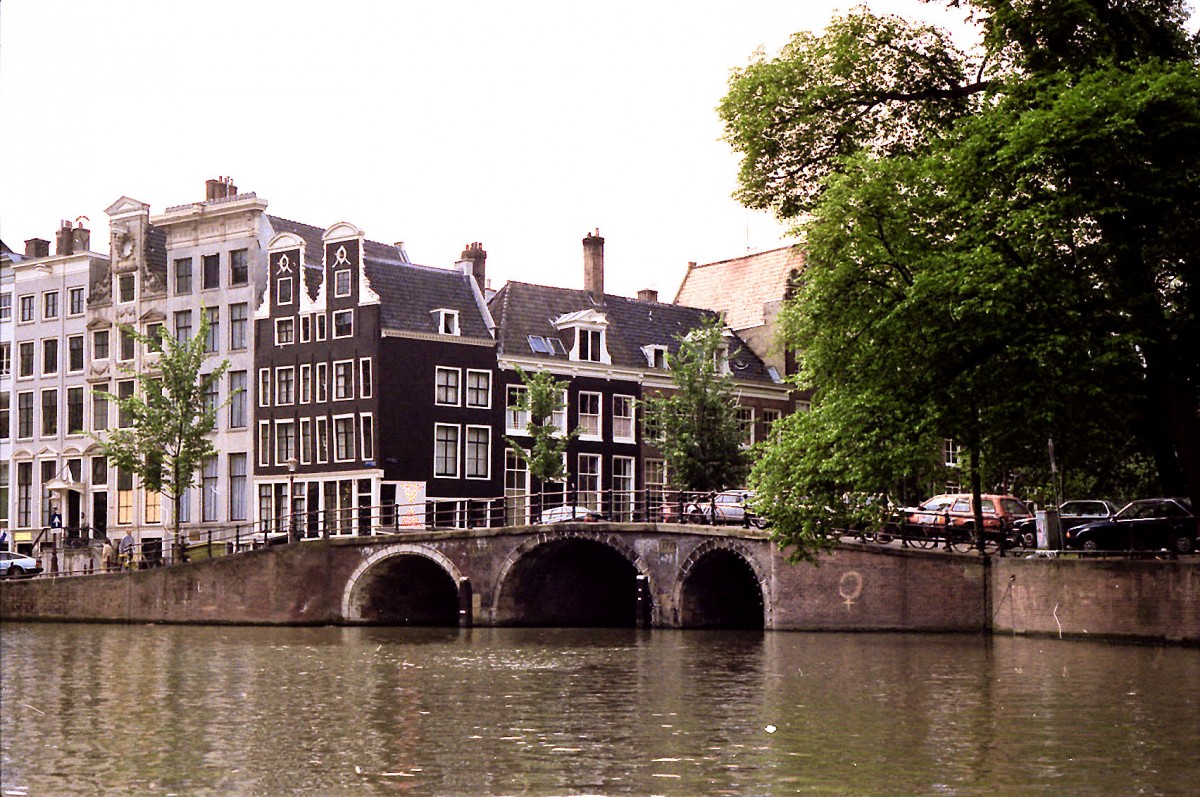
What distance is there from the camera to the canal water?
13758 mm

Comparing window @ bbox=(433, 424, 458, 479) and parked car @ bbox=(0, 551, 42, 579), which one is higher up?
window @ bbox=(433, 424, 458, 479)

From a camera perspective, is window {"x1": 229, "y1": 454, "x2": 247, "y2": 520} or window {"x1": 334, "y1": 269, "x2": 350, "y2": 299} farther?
window {"x1": 229, "y1": 454, "x2": 247, "y2": 520}

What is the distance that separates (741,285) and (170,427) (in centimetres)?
2485

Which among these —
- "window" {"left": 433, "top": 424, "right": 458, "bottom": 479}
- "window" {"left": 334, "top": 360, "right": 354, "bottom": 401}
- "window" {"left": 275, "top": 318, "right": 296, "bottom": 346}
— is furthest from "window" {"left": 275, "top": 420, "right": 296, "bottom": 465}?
"window" {"left": 433, "top": 424, "right": 458, "bottom": 479}

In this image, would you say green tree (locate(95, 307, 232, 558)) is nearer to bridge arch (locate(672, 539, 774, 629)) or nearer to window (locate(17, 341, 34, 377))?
window (locate(17, 341, 34, 377))

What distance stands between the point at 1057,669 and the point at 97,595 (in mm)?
33813

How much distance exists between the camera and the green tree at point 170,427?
53.0 m

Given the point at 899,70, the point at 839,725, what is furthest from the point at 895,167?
the point at 839,725

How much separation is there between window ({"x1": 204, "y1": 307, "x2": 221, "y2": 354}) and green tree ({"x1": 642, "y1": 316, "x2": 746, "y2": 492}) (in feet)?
50.7

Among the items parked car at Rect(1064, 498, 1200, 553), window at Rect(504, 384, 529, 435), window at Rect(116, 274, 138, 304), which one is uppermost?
window at Rect(116, 274, 138, 304)

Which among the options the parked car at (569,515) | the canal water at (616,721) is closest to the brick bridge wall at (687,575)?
the canal water at (616,721)

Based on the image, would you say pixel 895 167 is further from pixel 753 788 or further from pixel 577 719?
pixel 753 788

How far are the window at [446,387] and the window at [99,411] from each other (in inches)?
562

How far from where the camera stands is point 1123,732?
16.8 m
